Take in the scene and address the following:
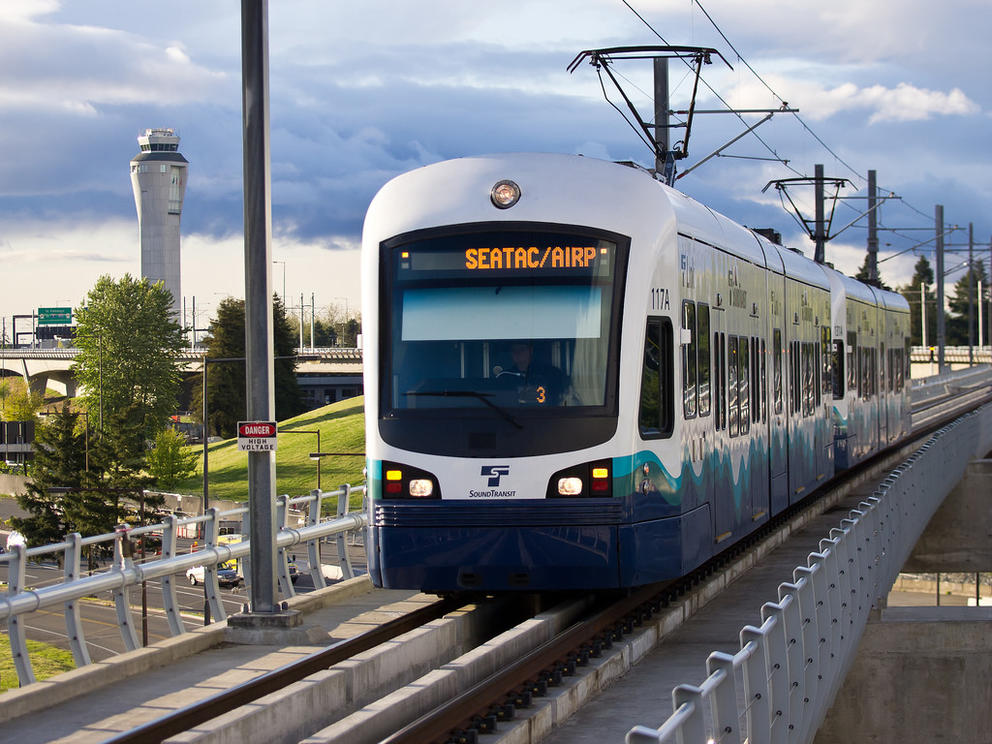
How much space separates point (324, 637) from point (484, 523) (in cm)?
176

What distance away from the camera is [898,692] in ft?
53.6

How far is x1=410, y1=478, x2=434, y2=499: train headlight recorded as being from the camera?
11.7 meters

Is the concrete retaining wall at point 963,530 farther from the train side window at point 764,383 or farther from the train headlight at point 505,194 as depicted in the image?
the train headlight at point 505,194

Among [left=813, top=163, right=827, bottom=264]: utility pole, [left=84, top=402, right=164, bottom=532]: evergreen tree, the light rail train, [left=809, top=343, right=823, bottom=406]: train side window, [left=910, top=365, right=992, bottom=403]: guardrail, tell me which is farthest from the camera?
[left=84, top=402, right=164, bottom=532]: evergreen tree

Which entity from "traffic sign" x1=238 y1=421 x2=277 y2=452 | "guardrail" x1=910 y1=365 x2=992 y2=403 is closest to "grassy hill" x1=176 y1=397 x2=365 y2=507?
"guardrail" x1=910 y1=365 x2=992 y2=403

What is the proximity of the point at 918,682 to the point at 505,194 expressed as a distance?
7778 mm

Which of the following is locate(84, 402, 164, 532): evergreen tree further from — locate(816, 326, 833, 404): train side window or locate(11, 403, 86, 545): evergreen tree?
locate(816, 326, 833, 404): train side window

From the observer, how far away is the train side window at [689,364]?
42.2ft

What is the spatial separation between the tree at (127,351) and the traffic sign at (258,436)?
353ft

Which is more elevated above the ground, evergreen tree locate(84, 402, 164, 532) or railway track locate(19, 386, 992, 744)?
railway track locate(19, 386, 992, 744)

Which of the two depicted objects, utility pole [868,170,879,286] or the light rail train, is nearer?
the light rail train

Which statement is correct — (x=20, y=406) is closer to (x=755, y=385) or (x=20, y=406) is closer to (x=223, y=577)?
(x=223, y=577)

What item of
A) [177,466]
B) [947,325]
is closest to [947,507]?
[177,466]

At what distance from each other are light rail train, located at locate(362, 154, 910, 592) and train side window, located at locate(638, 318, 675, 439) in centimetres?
2
